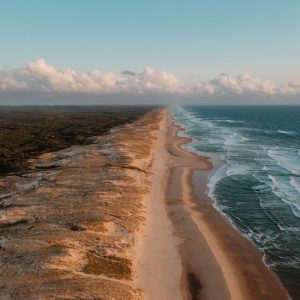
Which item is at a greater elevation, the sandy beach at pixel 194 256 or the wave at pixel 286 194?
the wave at pixel 286 194

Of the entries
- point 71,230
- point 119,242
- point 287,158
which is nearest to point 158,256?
point 119,242

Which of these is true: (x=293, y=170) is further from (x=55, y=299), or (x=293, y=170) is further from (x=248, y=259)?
(x=55, y=299)

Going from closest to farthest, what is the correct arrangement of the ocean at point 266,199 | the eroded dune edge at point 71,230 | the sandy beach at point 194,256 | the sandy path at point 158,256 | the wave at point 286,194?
the eroded dune edge at point 71,230
the sandy path at point 158,256
the sandy beach at point 194,256
the ocean at point 266,199
the wave at point 286,194

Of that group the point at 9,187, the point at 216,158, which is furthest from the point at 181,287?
the point at 216,158

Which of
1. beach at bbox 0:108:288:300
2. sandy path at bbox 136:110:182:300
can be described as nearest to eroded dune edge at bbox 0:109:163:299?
beach at bbox 0:108:288:300

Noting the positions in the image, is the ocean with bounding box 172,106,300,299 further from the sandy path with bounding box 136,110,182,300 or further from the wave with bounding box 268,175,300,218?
the sandy path with bounding box 136,110,182,300

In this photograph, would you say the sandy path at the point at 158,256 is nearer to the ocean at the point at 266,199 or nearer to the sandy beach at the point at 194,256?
the sandy beach at the point at 194,256

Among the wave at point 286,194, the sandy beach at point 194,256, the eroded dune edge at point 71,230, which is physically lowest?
the sandy beach at point 194,256

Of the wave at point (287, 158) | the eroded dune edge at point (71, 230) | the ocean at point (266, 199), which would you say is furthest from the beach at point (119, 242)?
the wave at point (287, 158)
